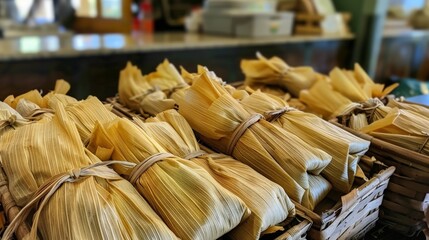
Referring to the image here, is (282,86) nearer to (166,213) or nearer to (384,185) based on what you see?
(384,185)

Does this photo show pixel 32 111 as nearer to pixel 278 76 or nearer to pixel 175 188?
pixel 175 188

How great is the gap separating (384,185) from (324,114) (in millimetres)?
365

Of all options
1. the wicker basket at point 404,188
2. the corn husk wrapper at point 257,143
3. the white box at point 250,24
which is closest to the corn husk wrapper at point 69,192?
the corn husk wrapper at point 257,143

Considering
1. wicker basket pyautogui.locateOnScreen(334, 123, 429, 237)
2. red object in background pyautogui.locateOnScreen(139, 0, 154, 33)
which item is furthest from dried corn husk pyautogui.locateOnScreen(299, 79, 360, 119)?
red object in background pyautogui.locateOnScreen(139, 0, 154, 33)

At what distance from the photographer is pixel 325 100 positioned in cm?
119

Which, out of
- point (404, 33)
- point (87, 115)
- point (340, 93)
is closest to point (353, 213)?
point (340, 93)

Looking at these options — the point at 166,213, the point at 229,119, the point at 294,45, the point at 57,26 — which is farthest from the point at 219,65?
the point at 57,26

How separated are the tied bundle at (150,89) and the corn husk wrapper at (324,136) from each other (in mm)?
300

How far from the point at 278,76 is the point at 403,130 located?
0.54m

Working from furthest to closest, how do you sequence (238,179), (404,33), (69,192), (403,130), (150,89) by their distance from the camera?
(404,33) < (150,89) < (403,130) < (238,179) < (69,192)

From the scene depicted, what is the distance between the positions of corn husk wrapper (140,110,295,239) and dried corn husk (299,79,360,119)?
0.47 m

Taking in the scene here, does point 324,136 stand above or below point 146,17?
below

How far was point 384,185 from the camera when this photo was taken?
86 cm

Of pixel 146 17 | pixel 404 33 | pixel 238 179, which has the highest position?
pixel 146 17
